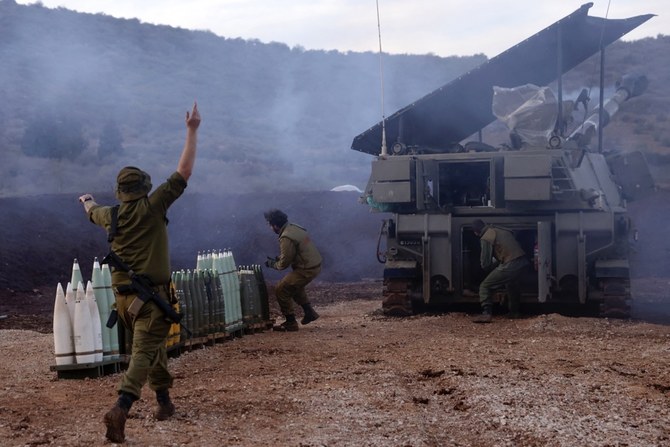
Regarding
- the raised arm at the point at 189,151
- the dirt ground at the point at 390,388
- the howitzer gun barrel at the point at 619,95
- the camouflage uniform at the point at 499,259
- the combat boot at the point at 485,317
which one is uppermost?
the howitzer gun barrel at the point at 619,95

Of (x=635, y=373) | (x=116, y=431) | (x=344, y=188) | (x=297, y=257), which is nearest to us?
(x=116, y=431)

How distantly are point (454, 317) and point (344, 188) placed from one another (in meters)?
20.9

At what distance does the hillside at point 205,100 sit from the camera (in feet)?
136

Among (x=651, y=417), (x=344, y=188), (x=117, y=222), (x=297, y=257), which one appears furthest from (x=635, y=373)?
(x=344, y=188)

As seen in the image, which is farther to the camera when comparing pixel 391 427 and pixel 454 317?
pixel 454 317

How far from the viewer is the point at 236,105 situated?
5744cm

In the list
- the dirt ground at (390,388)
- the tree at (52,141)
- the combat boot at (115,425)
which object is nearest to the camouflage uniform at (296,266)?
the dirt ground at (390,388)

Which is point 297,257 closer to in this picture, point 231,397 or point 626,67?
point 231,397

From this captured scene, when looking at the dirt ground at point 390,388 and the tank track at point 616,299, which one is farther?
the tank track at point 616,299

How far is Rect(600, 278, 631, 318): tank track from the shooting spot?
47.6 ft

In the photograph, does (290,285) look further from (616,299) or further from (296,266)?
(616,299)

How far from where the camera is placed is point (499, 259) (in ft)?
47.8

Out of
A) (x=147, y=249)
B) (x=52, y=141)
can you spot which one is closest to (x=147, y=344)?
(x=147, y=249)

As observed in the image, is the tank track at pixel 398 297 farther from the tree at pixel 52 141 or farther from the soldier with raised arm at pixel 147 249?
the tree at pixel 52 141
